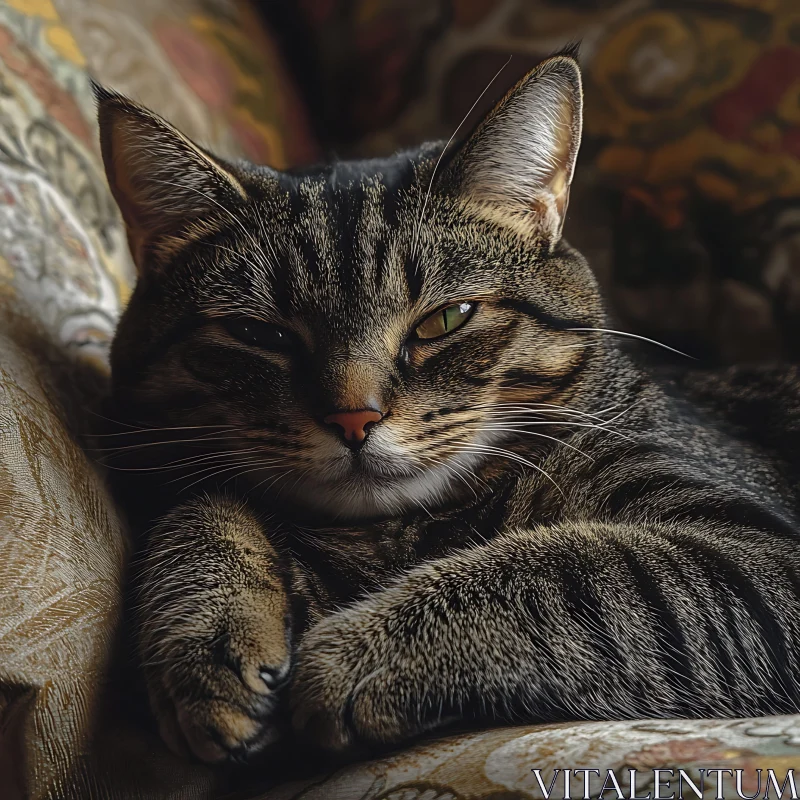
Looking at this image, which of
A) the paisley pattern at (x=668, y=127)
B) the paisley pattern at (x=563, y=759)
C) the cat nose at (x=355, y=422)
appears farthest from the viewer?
the paisley pattern at (x=668, y=127)

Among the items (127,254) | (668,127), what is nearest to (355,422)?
(127,254)

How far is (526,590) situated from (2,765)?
0.39 metres

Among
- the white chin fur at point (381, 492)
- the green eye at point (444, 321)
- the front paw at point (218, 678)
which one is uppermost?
the green eye at point (444, 321)

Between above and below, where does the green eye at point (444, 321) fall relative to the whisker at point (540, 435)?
above

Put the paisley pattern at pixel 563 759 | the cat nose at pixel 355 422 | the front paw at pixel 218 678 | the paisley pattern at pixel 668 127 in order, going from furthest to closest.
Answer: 1. the paisley pattern at pixel 668 127
2. the cat nose at pixel 355 422
3. the front paw at pixel 218 678
4. the paisley pattern at pixel 563 759

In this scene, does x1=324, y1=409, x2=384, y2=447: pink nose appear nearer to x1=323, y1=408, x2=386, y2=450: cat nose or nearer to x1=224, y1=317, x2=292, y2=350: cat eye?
x1=323, y1=408, x2=386, y2=450: cat nose

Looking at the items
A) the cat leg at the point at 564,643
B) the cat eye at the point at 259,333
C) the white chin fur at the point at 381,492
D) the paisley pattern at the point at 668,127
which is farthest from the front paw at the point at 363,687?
the paisley pattern at the point at 668,127

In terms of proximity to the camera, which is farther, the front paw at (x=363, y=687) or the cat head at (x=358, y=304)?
the cat head at (x=358, y=304)

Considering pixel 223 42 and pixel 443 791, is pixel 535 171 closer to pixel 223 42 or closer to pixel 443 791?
pixel 443 791

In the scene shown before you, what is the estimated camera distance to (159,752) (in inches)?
24.1

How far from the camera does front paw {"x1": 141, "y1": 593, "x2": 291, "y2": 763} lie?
23.7 inches

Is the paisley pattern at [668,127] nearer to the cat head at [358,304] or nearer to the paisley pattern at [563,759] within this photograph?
the cat head at [358,304]

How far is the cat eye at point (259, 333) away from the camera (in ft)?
2.55

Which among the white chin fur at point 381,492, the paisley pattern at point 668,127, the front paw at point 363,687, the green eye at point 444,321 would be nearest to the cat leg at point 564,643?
the front paw at point 363,687
